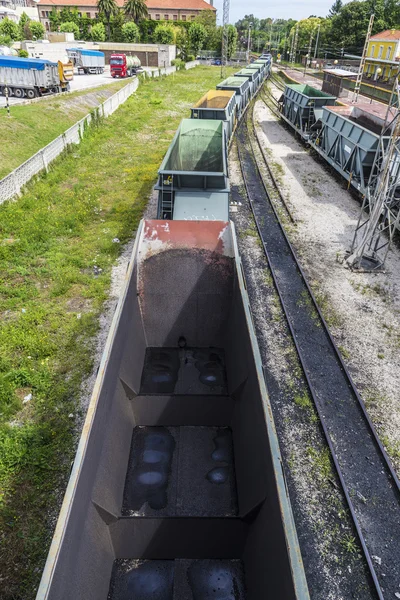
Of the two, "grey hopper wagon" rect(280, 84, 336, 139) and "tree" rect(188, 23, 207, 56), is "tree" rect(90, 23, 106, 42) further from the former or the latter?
"grey hopper wagon" rect(280, 84, 336, 139)

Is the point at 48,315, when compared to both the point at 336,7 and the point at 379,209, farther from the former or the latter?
the point at 336,7

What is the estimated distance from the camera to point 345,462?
6008 mm

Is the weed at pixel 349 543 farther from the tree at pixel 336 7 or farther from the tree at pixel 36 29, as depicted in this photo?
the tree at pixel 336 7

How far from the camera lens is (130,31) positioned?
6850cm

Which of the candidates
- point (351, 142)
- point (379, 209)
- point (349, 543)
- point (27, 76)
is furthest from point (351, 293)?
point (27, 76)

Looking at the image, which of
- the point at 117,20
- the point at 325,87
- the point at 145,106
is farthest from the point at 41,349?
the point at 117,20

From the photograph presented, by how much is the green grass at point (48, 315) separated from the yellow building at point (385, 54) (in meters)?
43.7

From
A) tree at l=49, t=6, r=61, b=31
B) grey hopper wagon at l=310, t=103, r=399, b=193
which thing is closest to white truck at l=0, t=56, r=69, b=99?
grey hopper wagon at l=310, t=103, r=399, b=193

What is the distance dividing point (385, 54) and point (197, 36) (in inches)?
1614

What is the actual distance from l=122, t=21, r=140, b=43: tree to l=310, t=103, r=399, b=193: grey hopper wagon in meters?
63.8

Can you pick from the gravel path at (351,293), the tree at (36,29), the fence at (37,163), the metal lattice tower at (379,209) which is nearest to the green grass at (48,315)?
the fence at (37,163)

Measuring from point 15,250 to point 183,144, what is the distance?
7.46m

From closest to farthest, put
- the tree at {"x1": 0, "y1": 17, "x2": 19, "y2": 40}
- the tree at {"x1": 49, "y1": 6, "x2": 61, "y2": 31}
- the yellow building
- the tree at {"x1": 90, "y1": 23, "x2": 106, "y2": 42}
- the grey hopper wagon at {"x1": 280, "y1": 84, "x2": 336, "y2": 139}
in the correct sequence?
the grey hopper wagon at {"x1": 280, "y1": 84, "x2": 336, "y2": 139}
the yellow building
the tree at {"x1": 0, "y1": 17, "x2": 19, "y2": 40}
the tree at {"x1": 90, "y1": 23, "x2": 106, "y2": 42}
the tree at {"x1": 49, "y1": 6, "x2": 61, "y2": 31}

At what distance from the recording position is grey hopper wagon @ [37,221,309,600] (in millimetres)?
3652
